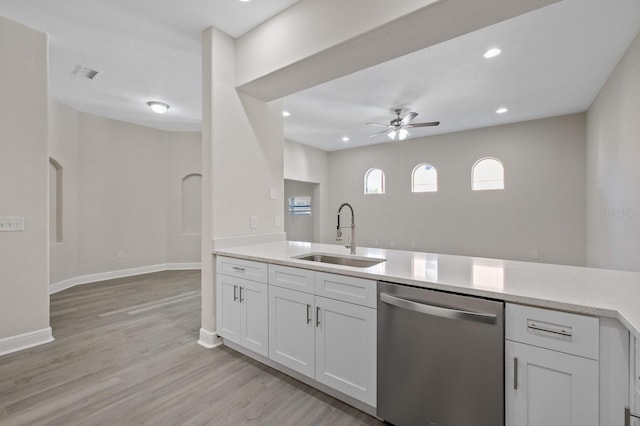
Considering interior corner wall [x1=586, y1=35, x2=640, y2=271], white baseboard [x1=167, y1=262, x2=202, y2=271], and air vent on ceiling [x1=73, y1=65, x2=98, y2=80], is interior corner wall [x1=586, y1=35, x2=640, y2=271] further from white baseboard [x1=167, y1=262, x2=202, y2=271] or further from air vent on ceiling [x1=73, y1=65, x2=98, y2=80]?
white baseboard [x1=167, y1=262, x2=202, y2=271]

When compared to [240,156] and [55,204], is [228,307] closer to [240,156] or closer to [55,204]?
[240,156]

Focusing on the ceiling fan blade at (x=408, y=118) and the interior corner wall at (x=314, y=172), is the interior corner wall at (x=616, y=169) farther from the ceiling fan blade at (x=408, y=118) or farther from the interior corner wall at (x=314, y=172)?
the interior corner wall at (x=314, y=172)

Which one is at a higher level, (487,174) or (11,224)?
(487,174)

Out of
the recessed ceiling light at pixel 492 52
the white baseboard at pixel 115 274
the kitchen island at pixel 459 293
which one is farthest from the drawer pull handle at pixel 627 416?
the white baseboard at pixel 115 274

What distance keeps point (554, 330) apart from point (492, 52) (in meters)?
3.26

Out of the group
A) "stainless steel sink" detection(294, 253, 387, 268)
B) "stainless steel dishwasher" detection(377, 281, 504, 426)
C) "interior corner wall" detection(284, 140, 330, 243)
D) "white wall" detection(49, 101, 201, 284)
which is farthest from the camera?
"interior corner wall" detection(284, 140, 330, 243)

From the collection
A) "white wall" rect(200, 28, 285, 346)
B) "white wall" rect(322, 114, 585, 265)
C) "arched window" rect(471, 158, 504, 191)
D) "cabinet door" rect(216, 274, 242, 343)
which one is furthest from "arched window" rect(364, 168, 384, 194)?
"cabinet door" rect(216, 274, 242, 343)

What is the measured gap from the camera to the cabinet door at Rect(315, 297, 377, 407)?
1.67 m

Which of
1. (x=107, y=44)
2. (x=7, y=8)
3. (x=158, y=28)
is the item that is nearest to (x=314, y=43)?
(x=158, y=28)

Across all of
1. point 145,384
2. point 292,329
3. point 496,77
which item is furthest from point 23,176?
point 496,77

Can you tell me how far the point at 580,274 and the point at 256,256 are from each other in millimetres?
2097

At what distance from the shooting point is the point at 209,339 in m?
2.64

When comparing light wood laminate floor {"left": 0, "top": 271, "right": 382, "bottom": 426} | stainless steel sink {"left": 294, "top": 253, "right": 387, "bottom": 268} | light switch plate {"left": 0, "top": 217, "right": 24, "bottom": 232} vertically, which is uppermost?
light switch plate {"left": 0, "top": 217, "right": 24, "bottom": 232}

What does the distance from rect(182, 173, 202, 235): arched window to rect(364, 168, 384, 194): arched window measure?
449 centimetres
